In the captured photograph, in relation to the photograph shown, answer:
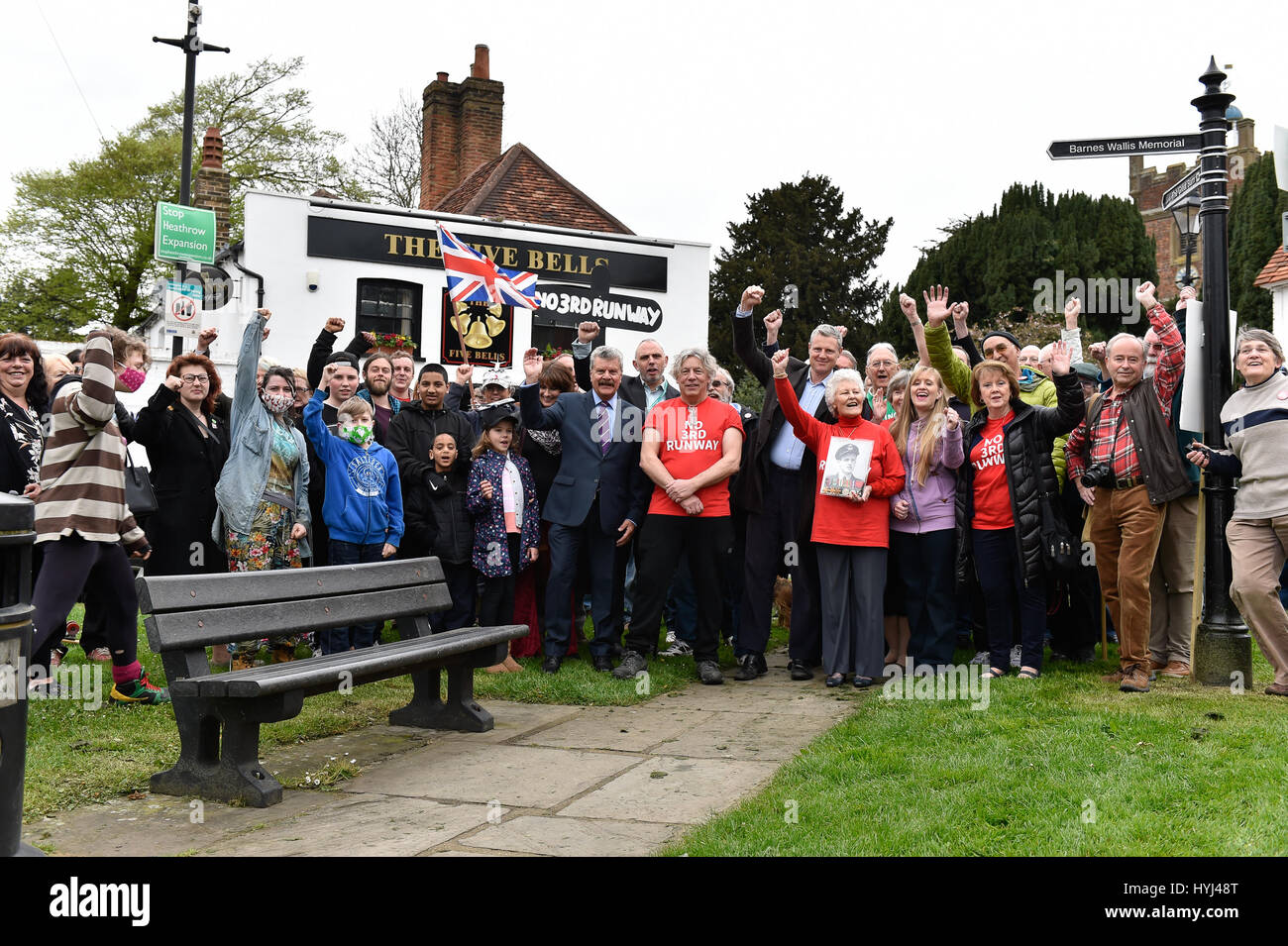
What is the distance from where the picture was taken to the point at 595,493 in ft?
26.7

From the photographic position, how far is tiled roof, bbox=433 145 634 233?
27719mm

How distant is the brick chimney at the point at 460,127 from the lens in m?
31.3

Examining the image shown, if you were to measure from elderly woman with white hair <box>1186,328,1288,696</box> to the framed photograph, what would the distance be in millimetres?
2001

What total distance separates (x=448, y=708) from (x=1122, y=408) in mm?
4707

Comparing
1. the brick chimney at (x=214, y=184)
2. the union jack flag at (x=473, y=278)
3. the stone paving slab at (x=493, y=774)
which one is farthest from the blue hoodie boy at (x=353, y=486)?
the brick chimney at (x=214, y=184)

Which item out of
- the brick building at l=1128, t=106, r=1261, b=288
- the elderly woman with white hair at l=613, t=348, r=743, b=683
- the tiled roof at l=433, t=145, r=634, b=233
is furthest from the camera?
the brick building at l=1128, t=106, r=1261, b=288

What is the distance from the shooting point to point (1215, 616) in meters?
6.83

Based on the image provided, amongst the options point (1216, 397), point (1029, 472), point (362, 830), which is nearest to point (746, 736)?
point (362, 830)

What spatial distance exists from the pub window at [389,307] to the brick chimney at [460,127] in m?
8.09

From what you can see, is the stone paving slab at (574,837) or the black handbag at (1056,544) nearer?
the stone paving slab at (574,837)

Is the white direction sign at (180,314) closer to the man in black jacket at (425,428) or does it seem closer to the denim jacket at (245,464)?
the man in black jacket at (425,428)

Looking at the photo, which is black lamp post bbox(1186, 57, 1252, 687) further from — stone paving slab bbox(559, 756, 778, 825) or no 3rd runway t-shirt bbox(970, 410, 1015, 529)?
stone paving slab bbox(559, 756, 778, 825)

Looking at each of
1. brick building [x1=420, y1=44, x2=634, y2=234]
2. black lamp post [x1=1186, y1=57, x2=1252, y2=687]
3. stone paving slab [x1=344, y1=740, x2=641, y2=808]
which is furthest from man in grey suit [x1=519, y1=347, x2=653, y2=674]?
brick building [x1=420, y1=44, x2=634, y2=234]

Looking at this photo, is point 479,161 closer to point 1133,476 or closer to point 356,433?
point 356,433
